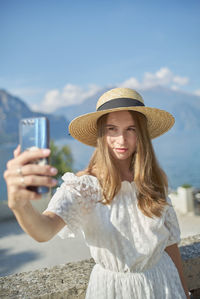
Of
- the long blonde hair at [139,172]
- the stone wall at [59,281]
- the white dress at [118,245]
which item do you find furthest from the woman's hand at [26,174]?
the stone wall at [59,281]

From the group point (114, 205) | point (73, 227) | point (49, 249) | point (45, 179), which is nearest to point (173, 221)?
point (114, 205)

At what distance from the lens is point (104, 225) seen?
142cm

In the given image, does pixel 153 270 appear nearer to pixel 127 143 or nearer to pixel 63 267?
pixel 63 267

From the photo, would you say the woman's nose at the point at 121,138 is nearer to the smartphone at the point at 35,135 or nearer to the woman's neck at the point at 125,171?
the woman's neck at the point at 125,171

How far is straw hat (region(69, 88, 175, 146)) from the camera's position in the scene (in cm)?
152

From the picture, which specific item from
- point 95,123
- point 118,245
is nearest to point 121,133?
point 95,123

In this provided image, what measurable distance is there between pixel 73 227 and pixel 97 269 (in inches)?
13.1

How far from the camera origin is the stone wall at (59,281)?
1440 millimetres

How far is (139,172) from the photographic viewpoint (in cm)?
162

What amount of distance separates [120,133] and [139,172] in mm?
255

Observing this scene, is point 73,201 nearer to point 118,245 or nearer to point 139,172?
point 118,245

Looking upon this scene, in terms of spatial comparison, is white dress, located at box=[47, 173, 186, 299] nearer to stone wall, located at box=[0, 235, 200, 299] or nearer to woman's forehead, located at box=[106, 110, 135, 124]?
stone wall, located at box=[0, 235, 200, 299]

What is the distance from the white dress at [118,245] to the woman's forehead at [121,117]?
1.10 ft

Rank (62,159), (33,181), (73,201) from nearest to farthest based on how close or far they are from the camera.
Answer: (33,181), (73,201), (62,159)
